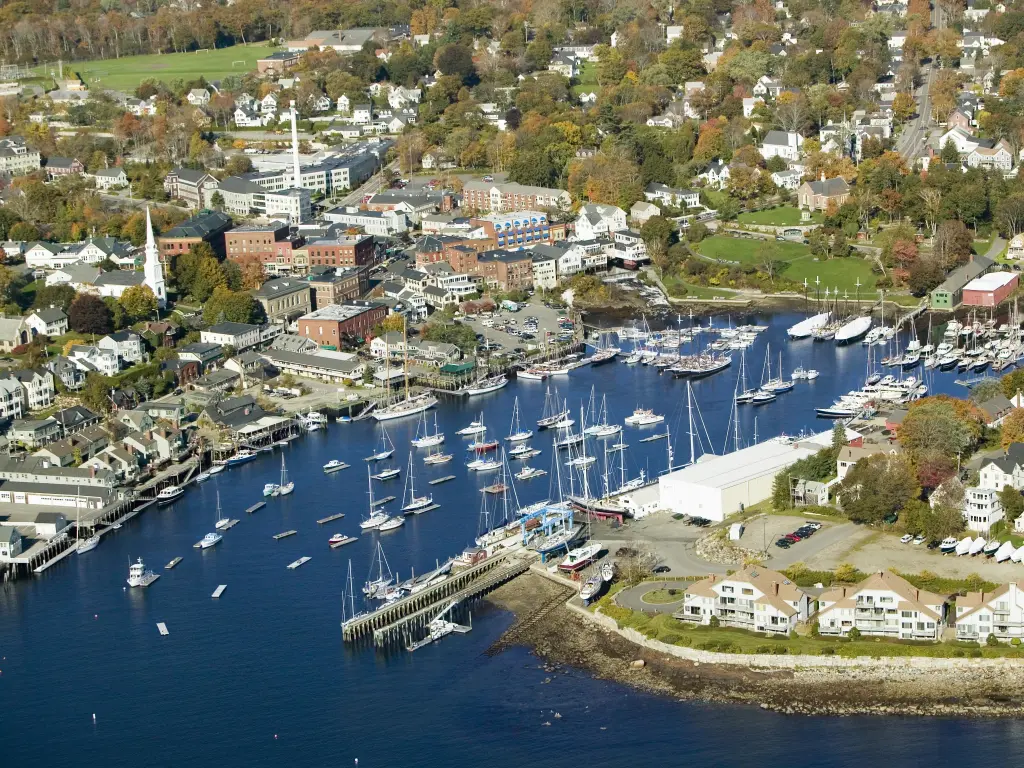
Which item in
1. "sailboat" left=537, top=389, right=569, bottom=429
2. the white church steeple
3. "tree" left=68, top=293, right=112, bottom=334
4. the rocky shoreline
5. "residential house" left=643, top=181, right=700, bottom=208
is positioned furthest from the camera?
"residential house" left=643, top=181, right=700, bottom=208

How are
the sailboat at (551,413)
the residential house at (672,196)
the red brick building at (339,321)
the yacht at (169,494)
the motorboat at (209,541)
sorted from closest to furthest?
1. the motorboat at (209,541)
2. the yacht at (169,494)
3. the sailboat at (551,413)
4. the red brick building at (339,321)
5. the residential house at (672,196)

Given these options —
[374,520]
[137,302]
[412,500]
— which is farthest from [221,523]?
[137,302]

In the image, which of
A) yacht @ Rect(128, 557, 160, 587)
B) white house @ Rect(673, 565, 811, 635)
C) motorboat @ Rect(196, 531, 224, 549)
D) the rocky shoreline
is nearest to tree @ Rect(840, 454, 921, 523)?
white house @ Rect(673, 565, 811, 635)

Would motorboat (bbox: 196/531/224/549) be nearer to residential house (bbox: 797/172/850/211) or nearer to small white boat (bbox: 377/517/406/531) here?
small white boat (bbox: 377/517/406/531)

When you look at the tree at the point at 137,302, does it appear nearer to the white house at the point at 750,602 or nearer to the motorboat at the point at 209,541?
the motorboat at the point at 209,541

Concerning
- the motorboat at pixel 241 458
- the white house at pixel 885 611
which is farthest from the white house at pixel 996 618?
the motorboat at pixel 241 458

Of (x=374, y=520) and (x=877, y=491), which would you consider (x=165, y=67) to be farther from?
(x=877, y=491)

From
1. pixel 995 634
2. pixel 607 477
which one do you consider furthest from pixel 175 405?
pixel 995 634
